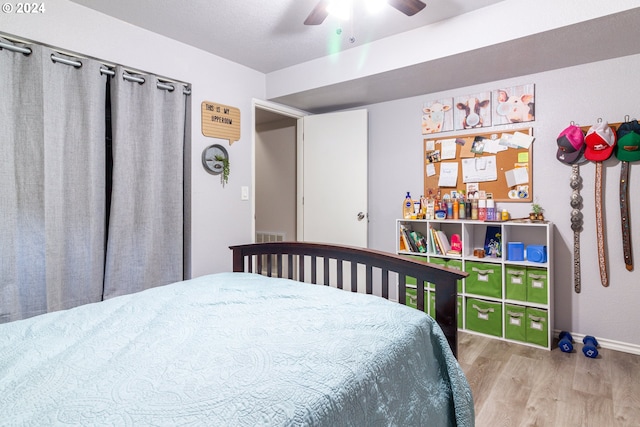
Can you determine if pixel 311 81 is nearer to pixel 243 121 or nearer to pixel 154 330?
pixel 243 121

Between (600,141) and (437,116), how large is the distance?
1219mm

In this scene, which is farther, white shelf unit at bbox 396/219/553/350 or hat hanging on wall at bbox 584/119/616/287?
white shelf unit at bbox 396/219/553/350

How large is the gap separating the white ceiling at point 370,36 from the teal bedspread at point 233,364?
→ 182cm

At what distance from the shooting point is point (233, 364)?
88 centimetres

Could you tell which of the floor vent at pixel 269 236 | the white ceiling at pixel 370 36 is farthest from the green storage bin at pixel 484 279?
the floor vent at pixel 269 236

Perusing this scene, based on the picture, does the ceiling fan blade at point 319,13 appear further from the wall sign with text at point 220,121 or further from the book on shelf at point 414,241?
the book on shelf at point 414,241

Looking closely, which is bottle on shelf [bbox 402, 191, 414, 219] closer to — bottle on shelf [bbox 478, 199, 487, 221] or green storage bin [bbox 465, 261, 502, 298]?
bottle on shelf [bbox 478, 199, 487, 221]

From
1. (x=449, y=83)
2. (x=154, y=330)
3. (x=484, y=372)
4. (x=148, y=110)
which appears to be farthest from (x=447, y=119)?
(x=154, y=330)

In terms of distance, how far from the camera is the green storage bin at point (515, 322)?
8.32 feet

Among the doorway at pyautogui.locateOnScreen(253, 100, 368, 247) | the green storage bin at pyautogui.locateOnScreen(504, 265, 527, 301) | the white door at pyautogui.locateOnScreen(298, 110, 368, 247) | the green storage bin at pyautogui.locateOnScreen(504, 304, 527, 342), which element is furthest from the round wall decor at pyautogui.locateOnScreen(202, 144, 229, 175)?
the green storage bin at pyautogui.locateOnScreen(504, 304, 527, 342)

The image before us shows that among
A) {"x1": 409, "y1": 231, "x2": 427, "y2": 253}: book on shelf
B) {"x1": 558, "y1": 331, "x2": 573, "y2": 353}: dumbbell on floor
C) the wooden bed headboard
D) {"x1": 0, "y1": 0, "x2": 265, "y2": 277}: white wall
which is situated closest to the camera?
the wooden bed headboard

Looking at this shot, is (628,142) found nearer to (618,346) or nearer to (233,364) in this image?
(618,346)

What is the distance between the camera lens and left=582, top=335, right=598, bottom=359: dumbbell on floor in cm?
232

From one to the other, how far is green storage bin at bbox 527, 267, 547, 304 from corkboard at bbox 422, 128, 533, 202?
586 millimetres
